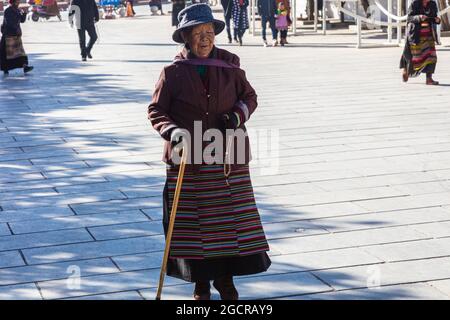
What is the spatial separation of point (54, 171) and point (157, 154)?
1.20m

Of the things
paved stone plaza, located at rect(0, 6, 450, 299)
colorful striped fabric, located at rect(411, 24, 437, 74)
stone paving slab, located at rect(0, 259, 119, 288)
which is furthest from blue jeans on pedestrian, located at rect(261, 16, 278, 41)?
stone paving slab, located at rect(0, 259, 119, 288)

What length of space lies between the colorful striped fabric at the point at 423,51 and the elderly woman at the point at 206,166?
33.6ft

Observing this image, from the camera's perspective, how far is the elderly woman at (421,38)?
49.3ft

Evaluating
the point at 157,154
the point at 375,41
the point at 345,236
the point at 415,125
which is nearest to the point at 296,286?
the point at 345,236

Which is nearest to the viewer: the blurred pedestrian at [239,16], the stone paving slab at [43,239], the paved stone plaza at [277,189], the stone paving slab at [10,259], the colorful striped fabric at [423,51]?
the paved stone plaza at [277,189]

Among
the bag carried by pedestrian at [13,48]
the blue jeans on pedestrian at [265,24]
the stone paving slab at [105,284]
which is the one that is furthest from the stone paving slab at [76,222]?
the blue jeans on pedestrian at [265,24]

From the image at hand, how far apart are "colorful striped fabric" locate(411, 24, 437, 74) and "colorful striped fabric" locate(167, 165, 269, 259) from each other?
10.3 metres

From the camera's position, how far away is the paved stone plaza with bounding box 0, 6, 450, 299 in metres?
5.88

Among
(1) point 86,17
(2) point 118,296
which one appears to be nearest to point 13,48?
(1) point 86,17

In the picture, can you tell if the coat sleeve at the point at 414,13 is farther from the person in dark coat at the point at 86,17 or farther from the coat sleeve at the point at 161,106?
the coat sleeve at the point at 161,106

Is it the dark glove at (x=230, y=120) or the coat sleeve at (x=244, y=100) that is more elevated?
the coat sleeve at (x=244, y=100)

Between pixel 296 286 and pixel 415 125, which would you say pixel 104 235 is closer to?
pixel 296 286

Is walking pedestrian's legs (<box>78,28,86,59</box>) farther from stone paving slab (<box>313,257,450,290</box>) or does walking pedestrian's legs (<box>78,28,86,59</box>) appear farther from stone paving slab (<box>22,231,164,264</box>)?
stone paving slab (<box>313,257,450,290</box>)
